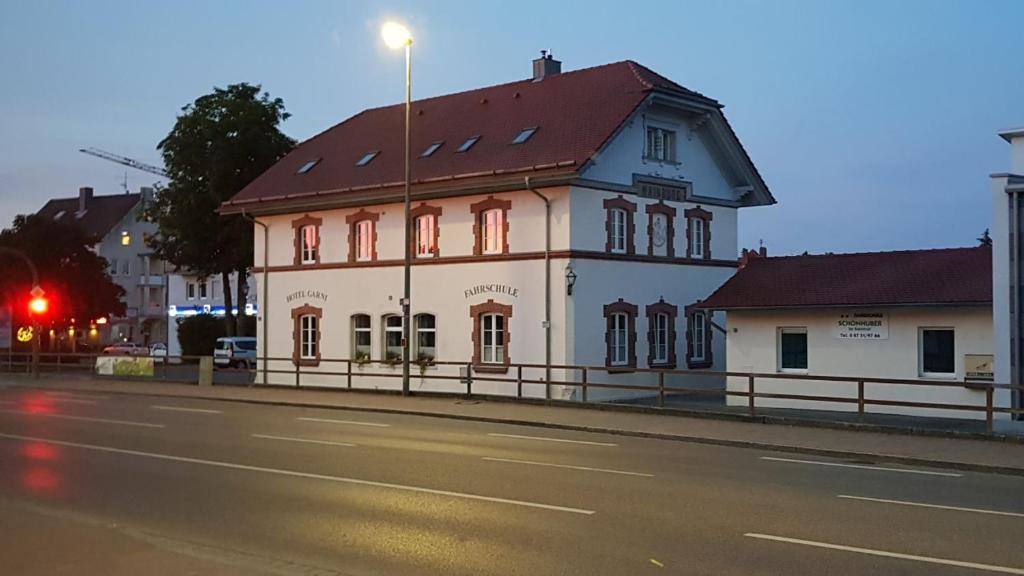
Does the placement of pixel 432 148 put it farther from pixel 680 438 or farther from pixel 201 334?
pixel 201 334

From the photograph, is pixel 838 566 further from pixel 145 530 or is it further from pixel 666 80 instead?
pixel 666 80

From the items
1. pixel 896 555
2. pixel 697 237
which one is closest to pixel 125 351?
pixel 697 237

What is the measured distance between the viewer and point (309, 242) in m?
37.3

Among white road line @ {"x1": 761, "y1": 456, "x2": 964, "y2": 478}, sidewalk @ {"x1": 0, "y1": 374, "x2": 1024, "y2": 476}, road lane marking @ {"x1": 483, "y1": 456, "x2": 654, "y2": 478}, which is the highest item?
road lane marking @ {"x1": 483, "y1": 456, "x2": 654, "y2": 478}

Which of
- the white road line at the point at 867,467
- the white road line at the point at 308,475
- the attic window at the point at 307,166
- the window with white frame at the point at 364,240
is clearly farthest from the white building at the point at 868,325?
the attic window at the point at 307,166

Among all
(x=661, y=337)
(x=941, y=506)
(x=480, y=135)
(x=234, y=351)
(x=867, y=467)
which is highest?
(x=480, y=135)

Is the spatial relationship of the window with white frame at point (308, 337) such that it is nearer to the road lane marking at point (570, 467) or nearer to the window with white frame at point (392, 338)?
the window with white frame at point (392, 338)

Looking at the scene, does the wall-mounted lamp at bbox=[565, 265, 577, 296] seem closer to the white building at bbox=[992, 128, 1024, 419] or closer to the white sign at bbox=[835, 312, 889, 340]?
the white sign at bbox=[835, 312, 889, 340]

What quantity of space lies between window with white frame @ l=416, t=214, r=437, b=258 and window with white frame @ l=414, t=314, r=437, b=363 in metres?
1.93

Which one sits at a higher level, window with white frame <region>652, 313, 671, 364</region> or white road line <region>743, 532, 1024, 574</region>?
window with white frame <region>652, 313, 671, 364</region>

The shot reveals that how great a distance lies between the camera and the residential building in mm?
91125

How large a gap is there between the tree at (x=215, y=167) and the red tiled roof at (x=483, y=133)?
13.9 metres

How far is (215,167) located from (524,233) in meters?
28.1

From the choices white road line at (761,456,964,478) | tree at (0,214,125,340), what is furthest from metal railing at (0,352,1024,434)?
tree at (0,214,125,340)
